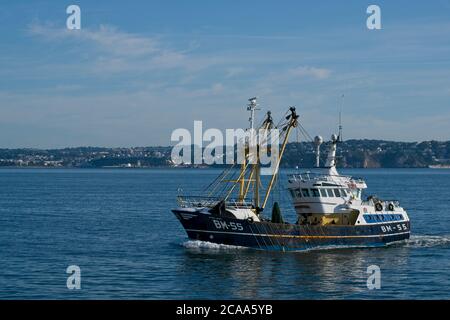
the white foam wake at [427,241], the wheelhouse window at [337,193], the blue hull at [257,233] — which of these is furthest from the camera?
the white foam wake at [427,241]

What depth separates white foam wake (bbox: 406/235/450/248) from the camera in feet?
217

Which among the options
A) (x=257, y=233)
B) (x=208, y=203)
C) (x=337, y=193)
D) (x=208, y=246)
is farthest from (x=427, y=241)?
(x=208, y=246)

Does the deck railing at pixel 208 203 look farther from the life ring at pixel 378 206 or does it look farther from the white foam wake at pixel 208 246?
the life ring at pixel 378 206

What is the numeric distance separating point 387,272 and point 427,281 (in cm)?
402

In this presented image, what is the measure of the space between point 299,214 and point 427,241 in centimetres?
1284

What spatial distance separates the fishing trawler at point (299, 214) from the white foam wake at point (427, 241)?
1134 mm

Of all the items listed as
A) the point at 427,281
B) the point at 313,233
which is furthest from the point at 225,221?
the point at 427,281

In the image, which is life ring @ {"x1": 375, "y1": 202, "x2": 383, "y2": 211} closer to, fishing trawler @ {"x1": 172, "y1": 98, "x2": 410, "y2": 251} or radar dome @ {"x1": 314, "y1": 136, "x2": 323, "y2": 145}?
fishing trawler @ {"x1": 172, "y1": 98, "x2": 410, "y2": 251}

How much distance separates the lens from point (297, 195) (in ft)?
209

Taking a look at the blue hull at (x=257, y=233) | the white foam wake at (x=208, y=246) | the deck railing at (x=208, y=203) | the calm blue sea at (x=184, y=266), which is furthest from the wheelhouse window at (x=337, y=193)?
the white foam wake at (x=208, y=246)

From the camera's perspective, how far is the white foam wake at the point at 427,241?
217ft

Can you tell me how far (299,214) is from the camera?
212 ft

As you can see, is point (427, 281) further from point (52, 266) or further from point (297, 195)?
point (52, 266)

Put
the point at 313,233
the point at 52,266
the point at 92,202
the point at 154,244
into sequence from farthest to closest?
the point at 92,202
the point at 154,244
the point at 313,233
the point at 52,266
